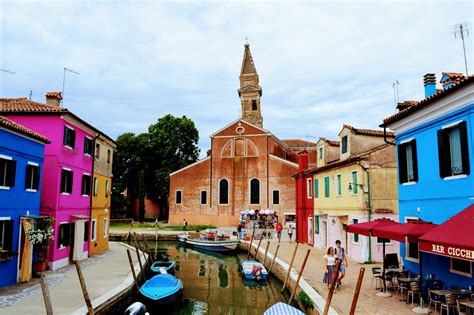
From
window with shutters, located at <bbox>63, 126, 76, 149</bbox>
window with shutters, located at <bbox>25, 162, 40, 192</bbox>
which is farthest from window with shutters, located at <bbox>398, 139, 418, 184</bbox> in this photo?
window with shutters, located at <bbox>63, 126, 76, 149</bbox>

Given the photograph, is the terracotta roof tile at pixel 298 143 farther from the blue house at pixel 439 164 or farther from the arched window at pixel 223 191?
the blue house at pixel 439 164

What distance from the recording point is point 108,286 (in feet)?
43.8

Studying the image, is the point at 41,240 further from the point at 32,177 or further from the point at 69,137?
the point at 69,137

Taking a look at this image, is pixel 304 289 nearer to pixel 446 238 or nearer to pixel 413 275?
pixel 413 275

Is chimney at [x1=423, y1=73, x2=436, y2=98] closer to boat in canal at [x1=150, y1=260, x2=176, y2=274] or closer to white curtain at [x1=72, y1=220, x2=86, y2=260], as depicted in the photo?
boat in canal at [x1=150, y1=260, x2=176, y2=274]

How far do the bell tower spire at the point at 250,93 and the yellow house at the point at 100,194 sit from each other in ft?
117

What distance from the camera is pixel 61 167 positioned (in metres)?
17.1

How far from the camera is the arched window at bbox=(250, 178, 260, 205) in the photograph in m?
44.6

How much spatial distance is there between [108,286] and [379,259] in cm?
1196

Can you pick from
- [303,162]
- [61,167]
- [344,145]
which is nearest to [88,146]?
[61,167]

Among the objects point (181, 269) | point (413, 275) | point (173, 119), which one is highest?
point (173, 119)

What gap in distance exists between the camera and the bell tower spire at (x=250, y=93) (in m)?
58.8

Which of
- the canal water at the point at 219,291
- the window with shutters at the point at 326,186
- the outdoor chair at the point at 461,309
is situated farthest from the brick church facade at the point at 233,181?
the outdoor chair at the point at 461,309

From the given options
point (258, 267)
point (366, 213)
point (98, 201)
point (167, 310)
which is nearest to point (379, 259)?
point (366, 213)
